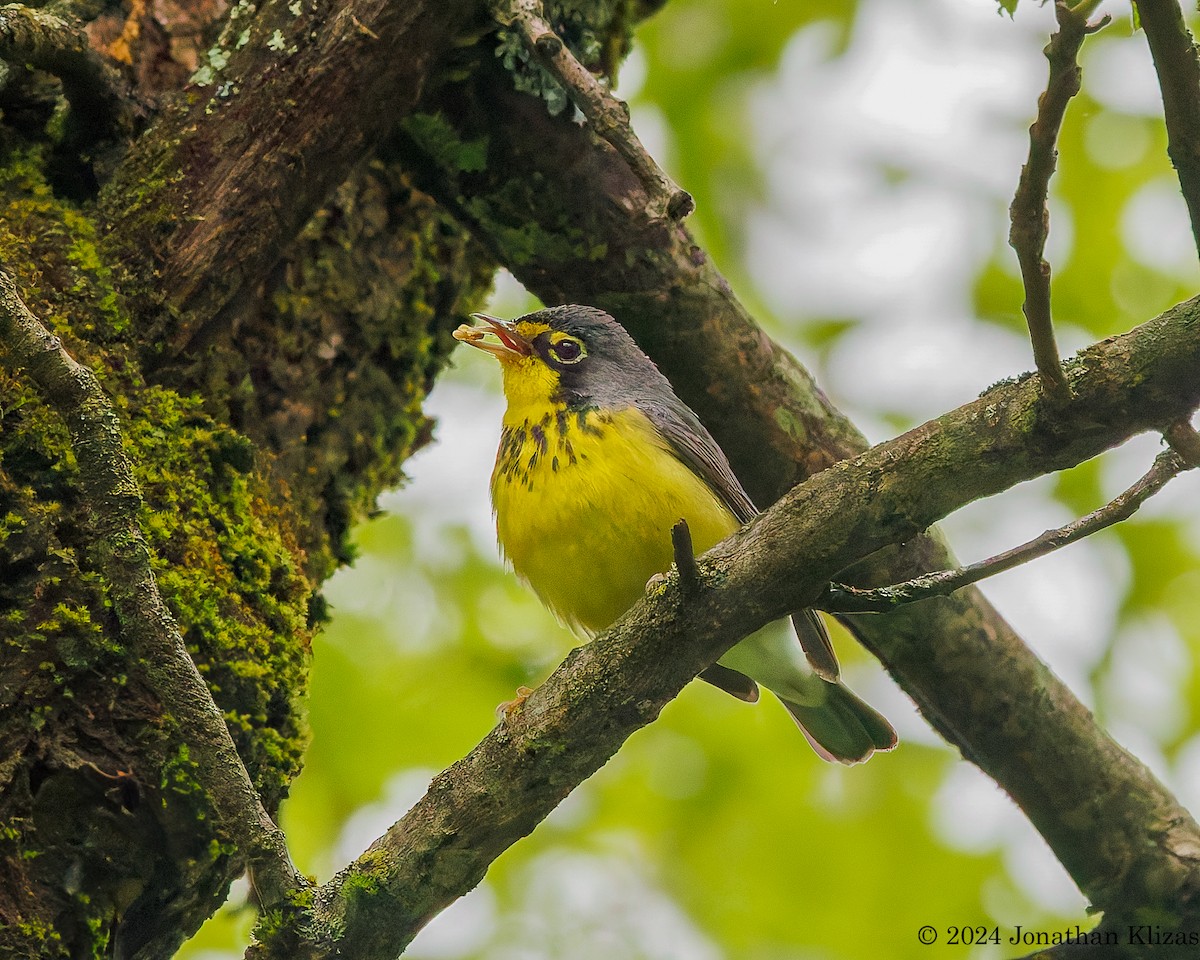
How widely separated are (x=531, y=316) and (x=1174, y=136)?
2.80 metres

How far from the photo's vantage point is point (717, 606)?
2609mm

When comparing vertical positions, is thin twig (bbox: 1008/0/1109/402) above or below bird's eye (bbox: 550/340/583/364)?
below

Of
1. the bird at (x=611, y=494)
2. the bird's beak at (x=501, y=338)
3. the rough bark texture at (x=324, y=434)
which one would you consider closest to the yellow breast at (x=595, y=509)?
the bird at (x=611, y=494)

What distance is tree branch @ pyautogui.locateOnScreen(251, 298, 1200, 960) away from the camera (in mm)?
2422

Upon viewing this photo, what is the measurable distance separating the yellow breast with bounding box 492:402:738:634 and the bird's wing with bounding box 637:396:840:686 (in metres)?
0.04

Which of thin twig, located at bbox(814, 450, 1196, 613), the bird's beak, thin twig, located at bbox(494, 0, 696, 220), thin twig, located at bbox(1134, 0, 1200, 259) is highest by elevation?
the bird's beak

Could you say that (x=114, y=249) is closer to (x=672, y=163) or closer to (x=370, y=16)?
(x=370, y=16)

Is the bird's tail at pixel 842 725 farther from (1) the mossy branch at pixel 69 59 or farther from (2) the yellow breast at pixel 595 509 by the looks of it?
(1) the mossy branch at pixel 69 59

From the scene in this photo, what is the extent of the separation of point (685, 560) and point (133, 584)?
1.08m

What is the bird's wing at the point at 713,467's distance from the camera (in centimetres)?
423

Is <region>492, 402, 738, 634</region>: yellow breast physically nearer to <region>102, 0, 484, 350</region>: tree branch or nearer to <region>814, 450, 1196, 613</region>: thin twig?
<region>102, 0, 484, 350</region>: tree branch

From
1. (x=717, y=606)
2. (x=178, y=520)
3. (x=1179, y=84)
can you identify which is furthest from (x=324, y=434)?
(x=1179, y=84)

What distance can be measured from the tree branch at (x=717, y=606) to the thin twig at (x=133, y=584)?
1.01ft

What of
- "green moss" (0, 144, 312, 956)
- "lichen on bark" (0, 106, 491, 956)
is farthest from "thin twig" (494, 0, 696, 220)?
"green moss" (0, 144, 312, 956)
